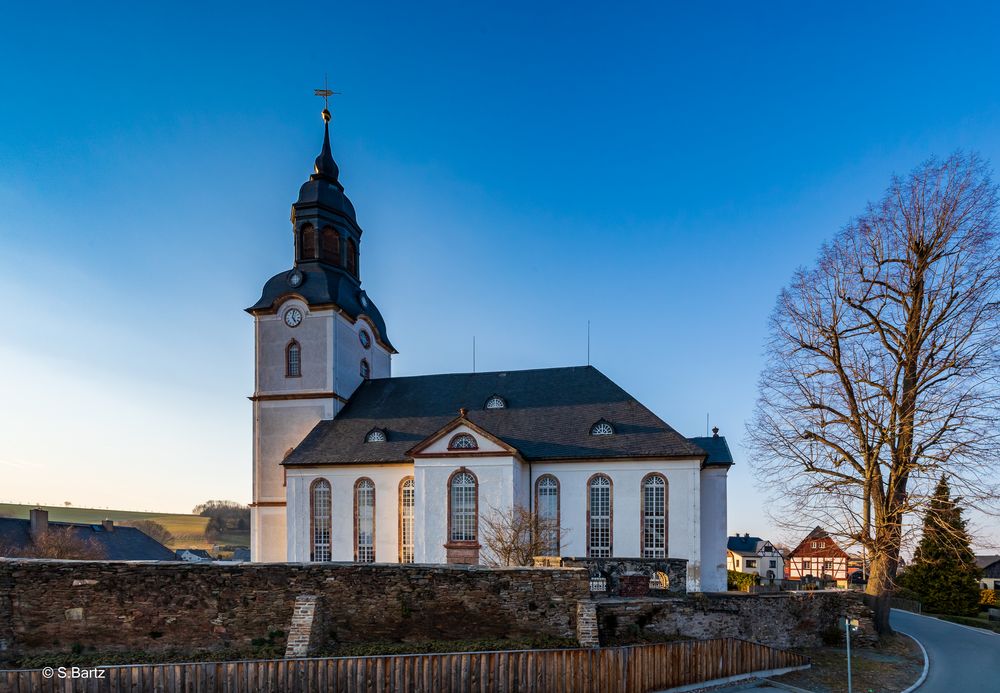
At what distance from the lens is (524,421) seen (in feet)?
99.3

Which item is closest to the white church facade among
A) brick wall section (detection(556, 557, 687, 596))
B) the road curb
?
brick wall section (detection(556, 557, 687, 596))

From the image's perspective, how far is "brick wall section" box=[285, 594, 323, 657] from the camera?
15.2 metres

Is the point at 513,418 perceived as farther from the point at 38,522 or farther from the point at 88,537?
the point at 38,522

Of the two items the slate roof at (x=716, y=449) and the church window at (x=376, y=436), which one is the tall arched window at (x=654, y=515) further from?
the church window at (x=376, y=436)

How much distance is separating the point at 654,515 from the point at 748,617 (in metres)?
9.41

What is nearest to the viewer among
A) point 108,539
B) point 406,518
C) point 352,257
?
point 406,518

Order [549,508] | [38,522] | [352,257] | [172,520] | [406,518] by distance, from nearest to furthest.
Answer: [549,508]
[406,518]
[352,257]
[38,522]
[172,520]

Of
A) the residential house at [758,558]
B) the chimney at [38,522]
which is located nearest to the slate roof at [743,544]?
the residential house at [758,558]

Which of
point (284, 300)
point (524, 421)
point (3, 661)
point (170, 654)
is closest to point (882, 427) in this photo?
point (524, 421)

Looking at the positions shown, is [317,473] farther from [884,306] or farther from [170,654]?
[884,306]

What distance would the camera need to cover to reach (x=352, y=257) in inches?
1478

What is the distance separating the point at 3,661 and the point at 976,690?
83.4 feet

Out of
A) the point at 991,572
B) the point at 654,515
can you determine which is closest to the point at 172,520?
the point at 654,515

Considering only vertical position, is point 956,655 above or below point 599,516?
below
